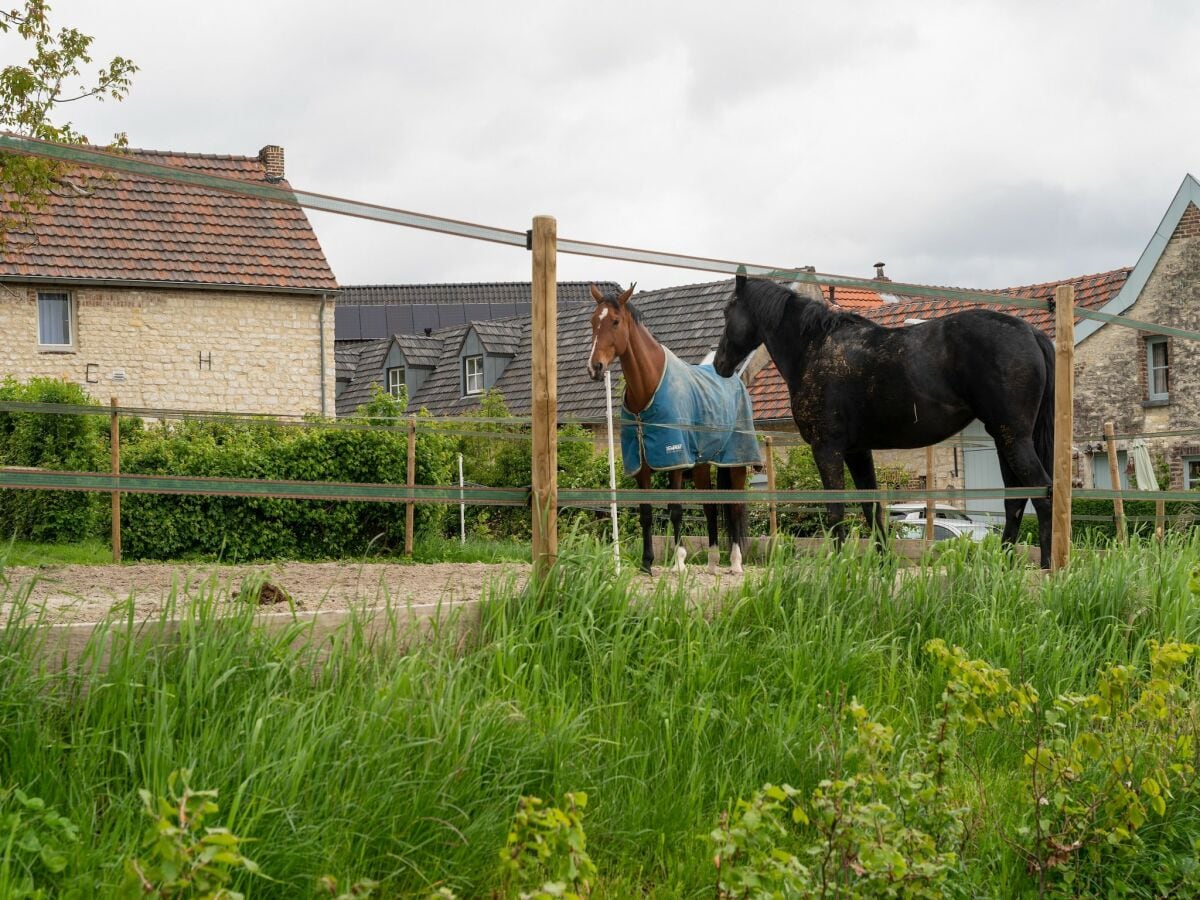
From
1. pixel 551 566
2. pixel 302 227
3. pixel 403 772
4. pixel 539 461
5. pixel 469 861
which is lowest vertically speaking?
pixel 469 861

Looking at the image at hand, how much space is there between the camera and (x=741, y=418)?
7.93 meters

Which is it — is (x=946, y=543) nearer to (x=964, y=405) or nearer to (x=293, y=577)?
(x=964, y=405)

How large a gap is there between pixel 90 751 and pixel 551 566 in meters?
1.93

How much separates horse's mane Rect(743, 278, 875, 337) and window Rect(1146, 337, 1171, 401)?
18.7 meters

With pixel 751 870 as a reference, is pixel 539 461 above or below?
above

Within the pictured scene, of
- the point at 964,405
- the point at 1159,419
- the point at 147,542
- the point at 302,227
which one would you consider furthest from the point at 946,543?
the point at 302,227

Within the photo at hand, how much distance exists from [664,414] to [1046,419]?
2.46 m

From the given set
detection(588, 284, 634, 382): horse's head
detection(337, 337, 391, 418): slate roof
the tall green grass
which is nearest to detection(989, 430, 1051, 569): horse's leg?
the tall green grass

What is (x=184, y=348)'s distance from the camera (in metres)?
24.4

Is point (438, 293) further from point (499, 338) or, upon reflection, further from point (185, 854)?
point (185, 854)

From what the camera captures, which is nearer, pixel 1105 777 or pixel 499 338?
pixel 1105 777

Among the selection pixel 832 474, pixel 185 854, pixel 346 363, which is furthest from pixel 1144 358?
pixel 346 363

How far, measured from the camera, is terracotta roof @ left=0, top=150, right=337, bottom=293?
23547 mm

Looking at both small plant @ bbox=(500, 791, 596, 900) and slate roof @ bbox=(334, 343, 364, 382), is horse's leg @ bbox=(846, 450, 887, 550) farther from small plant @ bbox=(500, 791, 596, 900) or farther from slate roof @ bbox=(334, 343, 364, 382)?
slate roof @ bbox=(334, 343, 364, 382)
